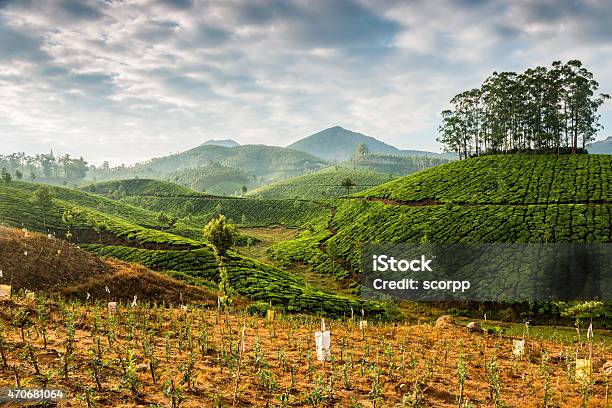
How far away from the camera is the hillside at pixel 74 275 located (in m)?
32.6

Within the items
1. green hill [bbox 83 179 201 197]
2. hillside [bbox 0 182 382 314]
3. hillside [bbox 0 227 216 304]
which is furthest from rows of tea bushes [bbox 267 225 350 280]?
green hill [bbox 83 179 201 197]

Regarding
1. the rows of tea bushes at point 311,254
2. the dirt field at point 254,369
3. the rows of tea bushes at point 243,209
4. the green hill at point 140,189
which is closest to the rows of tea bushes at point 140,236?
the rows of tea bushes at point 311,254

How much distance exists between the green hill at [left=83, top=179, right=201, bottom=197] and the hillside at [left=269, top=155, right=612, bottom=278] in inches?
4133

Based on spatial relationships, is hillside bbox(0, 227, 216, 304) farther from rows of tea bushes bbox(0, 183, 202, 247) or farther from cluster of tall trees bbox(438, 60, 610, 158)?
cluster of tall trees bbox(438, 60, 610, 158)

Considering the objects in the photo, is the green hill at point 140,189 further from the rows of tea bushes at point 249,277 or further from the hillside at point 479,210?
the rows of tea bushes at point 249,277

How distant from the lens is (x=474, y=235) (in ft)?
189

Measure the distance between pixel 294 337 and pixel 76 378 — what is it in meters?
13.1

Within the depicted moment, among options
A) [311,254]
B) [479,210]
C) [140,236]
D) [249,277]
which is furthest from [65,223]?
[479,210]

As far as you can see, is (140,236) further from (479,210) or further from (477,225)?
(479,210)

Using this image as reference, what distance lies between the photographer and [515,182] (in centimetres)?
7469

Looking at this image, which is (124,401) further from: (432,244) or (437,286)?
(432,244)

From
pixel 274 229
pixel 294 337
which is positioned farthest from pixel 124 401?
pixel 274 229

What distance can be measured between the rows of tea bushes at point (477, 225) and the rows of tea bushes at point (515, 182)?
4500 millimetres

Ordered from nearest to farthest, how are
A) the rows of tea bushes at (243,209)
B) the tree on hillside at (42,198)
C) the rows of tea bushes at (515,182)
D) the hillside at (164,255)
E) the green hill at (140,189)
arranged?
the hillside at (164,255) < the rows of tea bushes at (515,182) < the tree on hillside at (42,198) < the rows of tea bushes at (243,209) < the green hill at (140,189)
